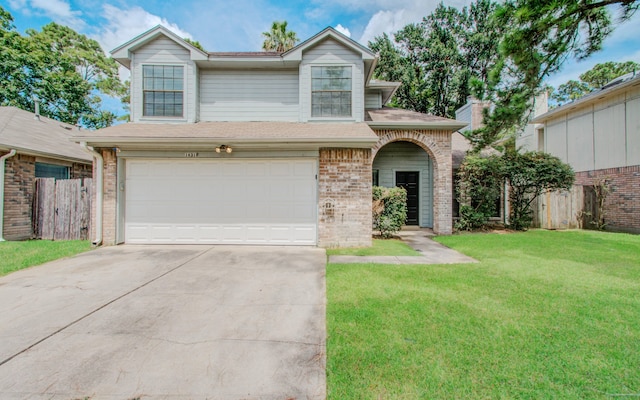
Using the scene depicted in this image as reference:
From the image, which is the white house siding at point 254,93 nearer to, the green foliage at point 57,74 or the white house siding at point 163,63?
the white house siding at point 163,63

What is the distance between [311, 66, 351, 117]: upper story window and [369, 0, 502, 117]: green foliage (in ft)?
41.0

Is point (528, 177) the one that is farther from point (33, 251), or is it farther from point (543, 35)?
point (33, 251)

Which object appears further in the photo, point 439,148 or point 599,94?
point 599,94

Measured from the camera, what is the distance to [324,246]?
7.23 meters

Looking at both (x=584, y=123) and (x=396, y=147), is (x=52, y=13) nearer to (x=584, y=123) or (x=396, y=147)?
(x=396, y=147)

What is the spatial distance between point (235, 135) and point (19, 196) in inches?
280

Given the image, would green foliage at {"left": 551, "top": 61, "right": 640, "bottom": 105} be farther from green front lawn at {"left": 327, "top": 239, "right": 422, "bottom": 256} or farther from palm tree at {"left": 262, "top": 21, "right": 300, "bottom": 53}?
green front lawn at {"left": 327, "top": 239, "right": 422, "bottom": 256}

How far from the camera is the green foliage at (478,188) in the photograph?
9.73 meters

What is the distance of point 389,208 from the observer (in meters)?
8.31

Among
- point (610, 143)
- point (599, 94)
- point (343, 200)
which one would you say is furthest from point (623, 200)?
point (343, 200)

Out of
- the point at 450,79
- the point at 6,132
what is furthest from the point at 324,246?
the point at 450,79

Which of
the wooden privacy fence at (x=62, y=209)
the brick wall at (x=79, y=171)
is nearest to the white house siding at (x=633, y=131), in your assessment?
the wooden privacy fence at (x=62, y=209)

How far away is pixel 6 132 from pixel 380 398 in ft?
41.7

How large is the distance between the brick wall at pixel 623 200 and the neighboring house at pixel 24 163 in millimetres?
18271
